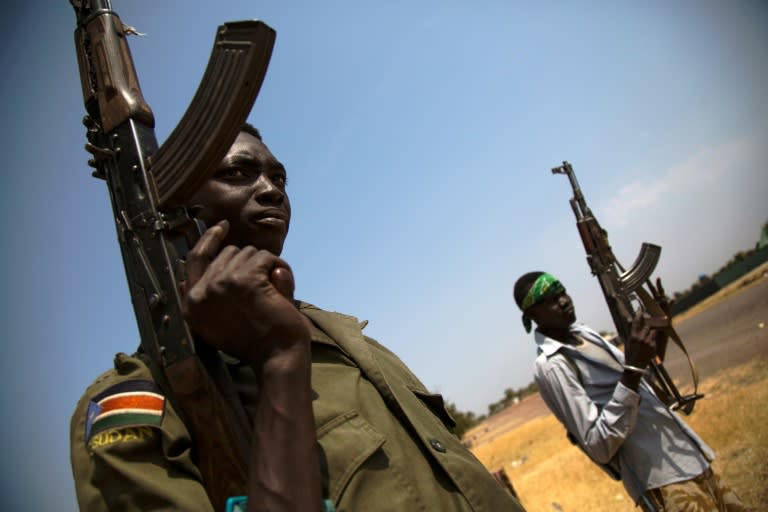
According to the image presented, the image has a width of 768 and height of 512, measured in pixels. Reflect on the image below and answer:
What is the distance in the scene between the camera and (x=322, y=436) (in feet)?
4.72

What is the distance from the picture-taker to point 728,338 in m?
11.5

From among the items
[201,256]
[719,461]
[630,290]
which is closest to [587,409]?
[630,290]

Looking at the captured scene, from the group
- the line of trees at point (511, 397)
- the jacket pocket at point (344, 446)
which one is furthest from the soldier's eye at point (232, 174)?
the line of trees at point (511, 397)

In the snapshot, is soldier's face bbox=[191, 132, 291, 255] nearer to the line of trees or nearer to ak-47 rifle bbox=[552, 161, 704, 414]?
ak-47 rifle bbox=[552, 161, 704, 414]

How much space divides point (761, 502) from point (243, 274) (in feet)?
18.9

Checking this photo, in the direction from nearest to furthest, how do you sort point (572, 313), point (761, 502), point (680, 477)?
point (680, 477) < point (572, 313) < point (761, 502)

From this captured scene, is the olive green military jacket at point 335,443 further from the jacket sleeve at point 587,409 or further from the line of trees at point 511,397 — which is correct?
the line of trees at point 511,397

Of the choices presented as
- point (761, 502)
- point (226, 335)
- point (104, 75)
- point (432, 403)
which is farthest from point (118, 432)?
point (761, 502)

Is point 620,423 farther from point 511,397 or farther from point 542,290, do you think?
point 511,397

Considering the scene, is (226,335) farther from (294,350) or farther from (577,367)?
(577,367)

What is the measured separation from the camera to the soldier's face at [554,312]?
4.18m

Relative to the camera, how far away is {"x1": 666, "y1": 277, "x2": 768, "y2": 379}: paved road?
9.70 meters

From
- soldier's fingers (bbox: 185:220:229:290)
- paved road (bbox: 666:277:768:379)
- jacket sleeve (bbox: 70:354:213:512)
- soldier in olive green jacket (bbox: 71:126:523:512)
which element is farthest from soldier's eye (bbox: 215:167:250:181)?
paved road (bbox: 666:277:768:379)

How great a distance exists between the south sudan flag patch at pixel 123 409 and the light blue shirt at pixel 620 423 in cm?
301
